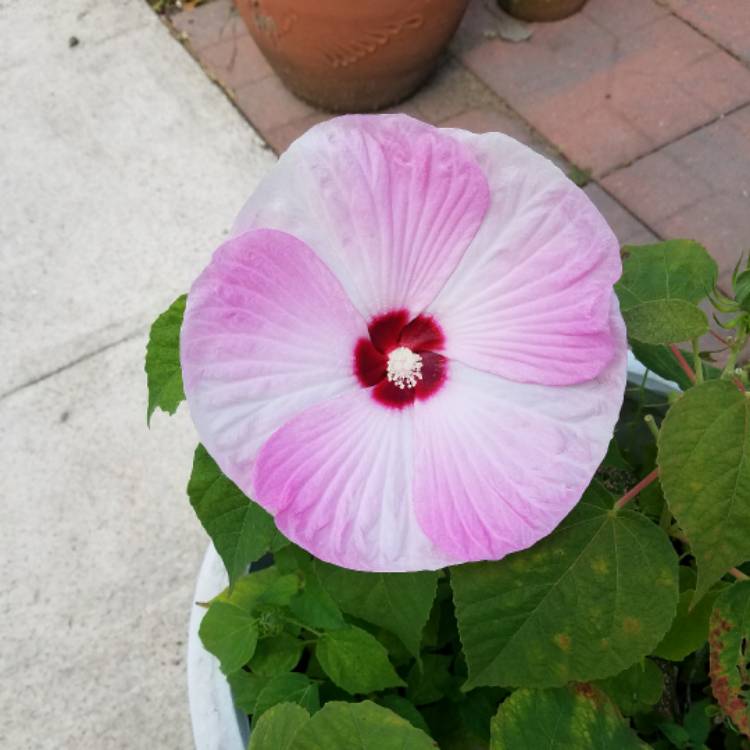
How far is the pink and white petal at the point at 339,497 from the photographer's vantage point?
65cm

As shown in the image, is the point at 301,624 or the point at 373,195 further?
the point at 301,624

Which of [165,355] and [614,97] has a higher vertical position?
[165,355]

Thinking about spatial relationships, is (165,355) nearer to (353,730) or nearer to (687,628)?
(353,730)

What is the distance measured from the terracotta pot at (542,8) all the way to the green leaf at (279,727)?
7.37 ft

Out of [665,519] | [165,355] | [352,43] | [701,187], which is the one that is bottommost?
Result: [701,187]

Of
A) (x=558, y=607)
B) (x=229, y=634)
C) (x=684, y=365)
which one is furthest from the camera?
(x=229, y=634)

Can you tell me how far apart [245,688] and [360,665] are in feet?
0.52

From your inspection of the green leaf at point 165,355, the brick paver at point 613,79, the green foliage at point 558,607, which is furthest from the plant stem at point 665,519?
the brick paver at point 613,79

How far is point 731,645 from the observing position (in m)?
0.81

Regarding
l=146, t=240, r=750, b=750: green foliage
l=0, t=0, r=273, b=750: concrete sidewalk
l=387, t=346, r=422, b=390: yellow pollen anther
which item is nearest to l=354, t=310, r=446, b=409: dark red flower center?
l=387, t=346, r=422, b=390: yellow pollen anther

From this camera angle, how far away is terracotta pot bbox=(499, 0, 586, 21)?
2.55 meters

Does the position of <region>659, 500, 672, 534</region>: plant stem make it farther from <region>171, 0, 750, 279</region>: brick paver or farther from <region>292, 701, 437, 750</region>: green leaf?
<region>171, 0, 750, 279</region>: brick paver

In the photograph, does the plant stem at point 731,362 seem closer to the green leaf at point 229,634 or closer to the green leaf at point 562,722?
the green leaf at point 562,722

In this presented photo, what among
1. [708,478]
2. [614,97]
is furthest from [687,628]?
[614,97]
